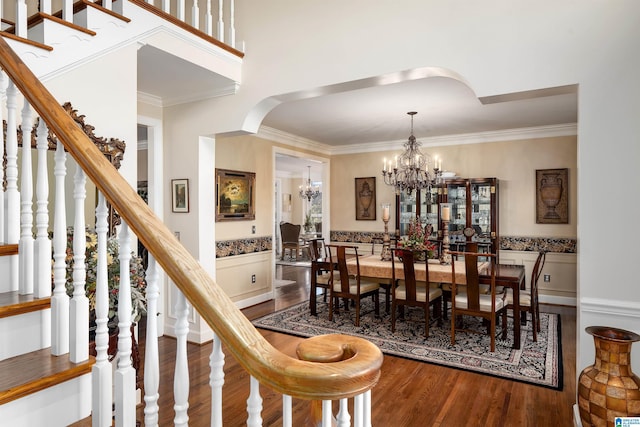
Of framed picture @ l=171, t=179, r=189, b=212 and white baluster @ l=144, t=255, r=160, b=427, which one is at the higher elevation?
framed picture @ l=171, t=179, r=189, b=212

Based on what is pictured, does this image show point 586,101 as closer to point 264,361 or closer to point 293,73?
point 293,73

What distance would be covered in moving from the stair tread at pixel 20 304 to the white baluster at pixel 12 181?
12 centimetres

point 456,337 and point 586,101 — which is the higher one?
point 586,101

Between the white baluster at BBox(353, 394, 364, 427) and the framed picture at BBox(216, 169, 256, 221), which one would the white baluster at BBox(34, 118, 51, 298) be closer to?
the white baluster at BBox(353, 394, 364, 427)

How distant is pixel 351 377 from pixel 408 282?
344 cm

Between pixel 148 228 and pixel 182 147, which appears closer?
pixel 148 228

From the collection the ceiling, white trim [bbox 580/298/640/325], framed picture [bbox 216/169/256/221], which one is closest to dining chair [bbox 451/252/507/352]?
white trim [bbox 580/298/640/325]

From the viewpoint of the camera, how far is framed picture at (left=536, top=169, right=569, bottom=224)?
5570mm

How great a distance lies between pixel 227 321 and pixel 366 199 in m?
6.39

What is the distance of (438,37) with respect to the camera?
2.66 m

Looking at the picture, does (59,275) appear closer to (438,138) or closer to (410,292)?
(410,292)

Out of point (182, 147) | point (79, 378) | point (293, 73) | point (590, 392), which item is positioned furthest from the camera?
point (182, 147)

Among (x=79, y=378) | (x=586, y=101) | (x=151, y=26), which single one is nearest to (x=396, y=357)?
(x=586, y=101)

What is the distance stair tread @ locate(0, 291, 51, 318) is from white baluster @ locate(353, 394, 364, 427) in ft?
3.42
